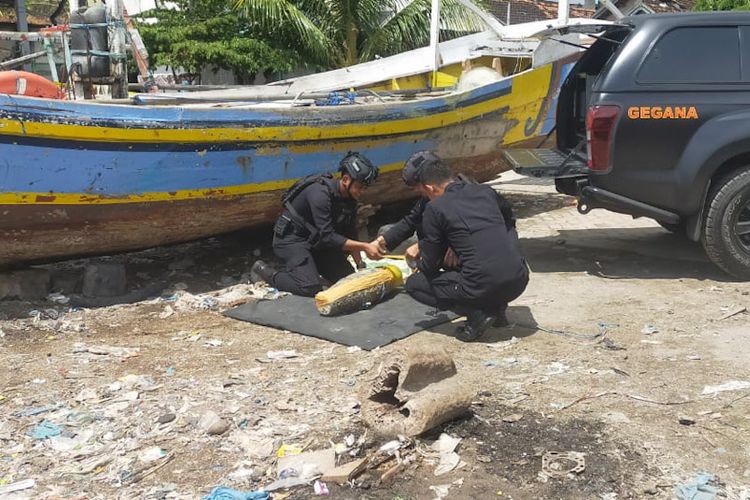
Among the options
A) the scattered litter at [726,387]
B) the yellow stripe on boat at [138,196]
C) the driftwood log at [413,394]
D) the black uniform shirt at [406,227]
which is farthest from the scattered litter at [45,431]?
the scattered litter at [726,387]

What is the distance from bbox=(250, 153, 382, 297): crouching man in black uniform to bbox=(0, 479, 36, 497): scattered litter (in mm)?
3045

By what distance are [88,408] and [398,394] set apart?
170cm

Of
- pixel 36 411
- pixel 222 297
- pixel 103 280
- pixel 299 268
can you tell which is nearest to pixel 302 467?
pixel 36 411

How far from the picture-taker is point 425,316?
18.8 ft

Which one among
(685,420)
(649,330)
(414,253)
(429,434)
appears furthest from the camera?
(414,253)

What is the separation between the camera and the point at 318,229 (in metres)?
6.16

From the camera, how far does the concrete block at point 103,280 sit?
6.38m

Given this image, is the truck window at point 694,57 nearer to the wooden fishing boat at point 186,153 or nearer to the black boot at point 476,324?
the wooden fishing boat at point 186,153

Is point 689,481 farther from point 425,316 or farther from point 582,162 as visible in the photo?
point 582,162

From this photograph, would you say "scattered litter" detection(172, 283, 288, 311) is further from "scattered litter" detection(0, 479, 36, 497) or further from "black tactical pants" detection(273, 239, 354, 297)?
"scattered litter" detection(0, 479, 36, 497)

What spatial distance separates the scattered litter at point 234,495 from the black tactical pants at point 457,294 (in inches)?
88.5

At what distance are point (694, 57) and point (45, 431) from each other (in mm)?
5351

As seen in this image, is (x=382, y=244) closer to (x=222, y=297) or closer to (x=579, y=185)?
(x=222, y=297)

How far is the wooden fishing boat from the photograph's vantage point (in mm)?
5609
